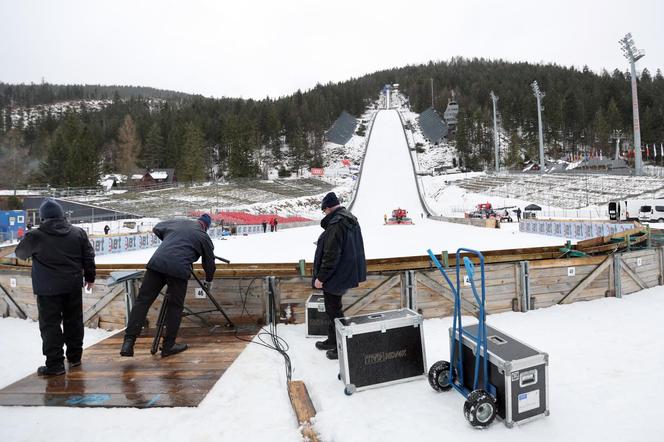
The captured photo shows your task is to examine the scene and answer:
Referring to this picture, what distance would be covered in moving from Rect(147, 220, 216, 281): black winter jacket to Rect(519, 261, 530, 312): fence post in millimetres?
4493

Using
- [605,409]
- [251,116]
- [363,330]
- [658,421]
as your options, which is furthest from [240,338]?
[251,116]

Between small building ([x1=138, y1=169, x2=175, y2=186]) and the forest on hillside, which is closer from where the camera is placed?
the forest on hillside

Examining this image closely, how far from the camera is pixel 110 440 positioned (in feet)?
8.87

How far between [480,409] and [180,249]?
133 inches

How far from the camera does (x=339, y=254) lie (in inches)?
157

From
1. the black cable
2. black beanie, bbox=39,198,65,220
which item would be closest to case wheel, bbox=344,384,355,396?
the black cable

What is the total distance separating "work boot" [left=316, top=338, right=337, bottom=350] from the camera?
14.1 feet

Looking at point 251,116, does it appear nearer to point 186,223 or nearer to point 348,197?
point 348,197

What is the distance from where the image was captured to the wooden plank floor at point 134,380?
3.24 m

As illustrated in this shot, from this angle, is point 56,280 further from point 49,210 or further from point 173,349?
point 173,349

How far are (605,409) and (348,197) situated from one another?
4930 centimetres

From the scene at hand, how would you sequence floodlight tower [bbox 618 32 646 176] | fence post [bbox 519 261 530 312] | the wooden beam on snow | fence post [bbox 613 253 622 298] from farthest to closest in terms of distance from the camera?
floodlight tower [bbox 618 32 646 176], fence post [bbox 613 253 622 298], fence post [bbox 519 261 530 312], the wooden beam on snow

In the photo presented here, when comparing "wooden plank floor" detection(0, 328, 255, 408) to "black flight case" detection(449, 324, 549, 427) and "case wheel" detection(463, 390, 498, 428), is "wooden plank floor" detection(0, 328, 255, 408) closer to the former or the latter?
"case wheel" detection(463, 390, 498, 428)

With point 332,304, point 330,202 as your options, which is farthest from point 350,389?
point 330,202
